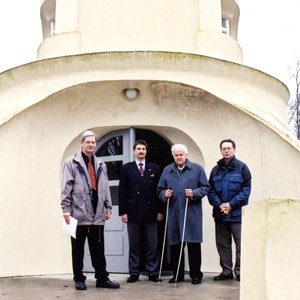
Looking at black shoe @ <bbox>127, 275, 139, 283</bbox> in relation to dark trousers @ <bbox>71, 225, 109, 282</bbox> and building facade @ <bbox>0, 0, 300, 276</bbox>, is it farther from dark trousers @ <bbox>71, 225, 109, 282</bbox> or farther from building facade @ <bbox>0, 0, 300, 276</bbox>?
building facade @ <bbox>0, 0, 300, 276</bbox>

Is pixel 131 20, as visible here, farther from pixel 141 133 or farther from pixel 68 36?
pixel 141 133

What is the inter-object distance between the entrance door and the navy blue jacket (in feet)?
6.63

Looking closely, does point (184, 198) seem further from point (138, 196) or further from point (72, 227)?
point (72, 227)

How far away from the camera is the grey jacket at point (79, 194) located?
6.02m

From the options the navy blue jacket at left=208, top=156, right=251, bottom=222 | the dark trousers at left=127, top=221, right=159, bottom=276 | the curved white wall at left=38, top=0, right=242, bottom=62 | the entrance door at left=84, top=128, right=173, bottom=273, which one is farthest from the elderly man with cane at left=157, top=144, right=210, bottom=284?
the curved white wall at left=38, top=0, right=242, bottom=62

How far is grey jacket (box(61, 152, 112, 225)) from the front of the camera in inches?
237

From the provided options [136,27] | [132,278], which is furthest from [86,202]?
[136,27]

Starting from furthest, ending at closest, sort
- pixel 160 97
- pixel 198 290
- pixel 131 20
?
1. pixel 131 20
2. pixel 160 97
3. pixel 198 290

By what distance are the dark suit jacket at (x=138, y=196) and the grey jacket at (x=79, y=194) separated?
66 centimetres

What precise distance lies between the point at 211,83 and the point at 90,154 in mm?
2722

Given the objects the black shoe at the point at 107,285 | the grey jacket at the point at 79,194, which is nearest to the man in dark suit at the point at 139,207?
the black shoe at the point at 107,285

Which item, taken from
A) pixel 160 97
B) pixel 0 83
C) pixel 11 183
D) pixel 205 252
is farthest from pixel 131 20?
pixel 205 252

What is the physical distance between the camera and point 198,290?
613 cm

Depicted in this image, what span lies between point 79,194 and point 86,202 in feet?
0.42
